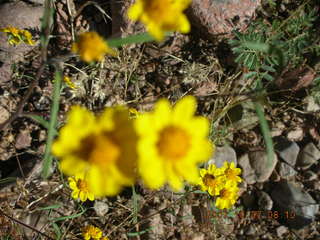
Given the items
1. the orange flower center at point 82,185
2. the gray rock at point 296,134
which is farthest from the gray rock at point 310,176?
the orange flower center at point 82,185

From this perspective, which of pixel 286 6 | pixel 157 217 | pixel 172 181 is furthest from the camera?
pixel 286 6

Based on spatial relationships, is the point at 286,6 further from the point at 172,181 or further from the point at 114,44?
the point at 172,181

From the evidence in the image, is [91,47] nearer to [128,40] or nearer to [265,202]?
[128,40]

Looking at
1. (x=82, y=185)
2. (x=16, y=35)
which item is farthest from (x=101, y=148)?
(x=16, y=35)

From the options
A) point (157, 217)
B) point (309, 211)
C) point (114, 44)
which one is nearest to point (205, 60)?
point (157, 217)

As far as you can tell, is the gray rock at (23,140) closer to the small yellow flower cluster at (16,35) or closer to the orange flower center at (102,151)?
the small yellow flower cluster at (16,35)

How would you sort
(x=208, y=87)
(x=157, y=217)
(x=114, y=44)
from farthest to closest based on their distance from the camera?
1. (x=208, y=87)
2. (x=157, y=217)
3. (x=114, y=44)

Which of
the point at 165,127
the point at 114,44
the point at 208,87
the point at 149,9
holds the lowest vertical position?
the point at 165,127
